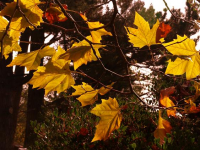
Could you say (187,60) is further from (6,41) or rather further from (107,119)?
(6,41)

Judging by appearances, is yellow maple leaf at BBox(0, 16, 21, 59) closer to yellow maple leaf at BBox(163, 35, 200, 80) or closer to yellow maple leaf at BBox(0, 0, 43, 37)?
yellow maple leaf at BBox(0, 0, 43, 37)

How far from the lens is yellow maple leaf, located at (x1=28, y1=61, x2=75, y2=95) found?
21.8 inches

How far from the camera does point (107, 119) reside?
584mm

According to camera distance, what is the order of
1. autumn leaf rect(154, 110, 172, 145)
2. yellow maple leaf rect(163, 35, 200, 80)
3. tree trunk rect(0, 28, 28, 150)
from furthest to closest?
tree trunk rect(0, 28, 28, 150), autumn leaf rect(154, 110, 172, 145), yellow maple leaf rect(163, 35, 200, 80)

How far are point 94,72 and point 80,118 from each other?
636 cm

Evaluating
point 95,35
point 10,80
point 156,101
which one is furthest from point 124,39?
point 95,35

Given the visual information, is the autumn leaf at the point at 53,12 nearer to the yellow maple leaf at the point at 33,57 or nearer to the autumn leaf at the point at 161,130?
the yellow maple leaf at the point at 33,57

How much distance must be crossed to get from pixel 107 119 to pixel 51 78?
5.8 inches

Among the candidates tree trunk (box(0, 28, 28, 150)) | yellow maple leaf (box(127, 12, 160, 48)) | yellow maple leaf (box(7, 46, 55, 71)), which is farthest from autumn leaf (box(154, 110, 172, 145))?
tree trunk (box(0, 28, 28, 150))

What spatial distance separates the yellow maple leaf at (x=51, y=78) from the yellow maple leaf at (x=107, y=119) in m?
0.10

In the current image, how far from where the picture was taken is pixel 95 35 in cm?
59

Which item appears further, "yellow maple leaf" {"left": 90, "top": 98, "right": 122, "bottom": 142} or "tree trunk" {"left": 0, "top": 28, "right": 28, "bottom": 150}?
"tree trunk" {"left": 0, "top": 28, "right": 28, "bottom": 150}

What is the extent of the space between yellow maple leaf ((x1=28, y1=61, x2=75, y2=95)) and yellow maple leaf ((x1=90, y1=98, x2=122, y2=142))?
96 millimetres

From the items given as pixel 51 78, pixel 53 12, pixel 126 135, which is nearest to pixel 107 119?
pixel 51 78
